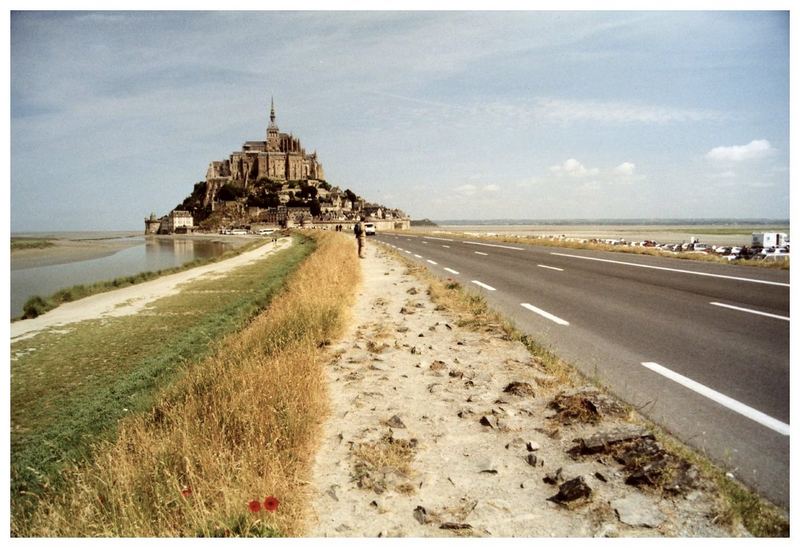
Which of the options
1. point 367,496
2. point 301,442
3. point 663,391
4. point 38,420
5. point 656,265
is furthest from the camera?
point 656,265

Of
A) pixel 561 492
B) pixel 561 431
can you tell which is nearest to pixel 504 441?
pixel 561 431

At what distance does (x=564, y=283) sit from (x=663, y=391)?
8.49 m

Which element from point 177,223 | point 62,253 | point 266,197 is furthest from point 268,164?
point 62,253

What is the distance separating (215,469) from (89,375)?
9046 mm

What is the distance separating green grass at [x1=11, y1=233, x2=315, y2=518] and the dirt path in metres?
2.74

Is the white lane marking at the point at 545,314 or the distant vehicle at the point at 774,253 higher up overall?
the distant vehicle at the point at 774,253

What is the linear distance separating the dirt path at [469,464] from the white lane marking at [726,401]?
1099 mm

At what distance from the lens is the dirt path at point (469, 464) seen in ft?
10.1

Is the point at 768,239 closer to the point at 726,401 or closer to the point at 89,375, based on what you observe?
the point at 726,401

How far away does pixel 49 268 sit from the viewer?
4709cm

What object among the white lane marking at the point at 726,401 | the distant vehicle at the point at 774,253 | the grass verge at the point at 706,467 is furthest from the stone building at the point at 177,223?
the white lane marking at the point at 726,401

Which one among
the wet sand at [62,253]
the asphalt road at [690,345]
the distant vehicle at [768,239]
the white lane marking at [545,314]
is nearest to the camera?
the asphalt road at [690,345]

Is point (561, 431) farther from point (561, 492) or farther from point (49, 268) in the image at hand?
point (49, 268)

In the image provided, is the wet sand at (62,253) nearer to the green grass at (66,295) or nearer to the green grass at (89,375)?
the green grass at (66,295)
